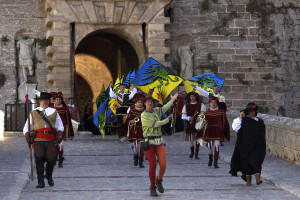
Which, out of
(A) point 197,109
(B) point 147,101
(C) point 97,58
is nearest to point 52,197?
(B) point 147,101

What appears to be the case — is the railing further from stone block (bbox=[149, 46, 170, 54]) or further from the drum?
the drum

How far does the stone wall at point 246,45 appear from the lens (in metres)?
22.4

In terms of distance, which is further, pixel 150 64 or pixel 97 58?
pixel 97 58

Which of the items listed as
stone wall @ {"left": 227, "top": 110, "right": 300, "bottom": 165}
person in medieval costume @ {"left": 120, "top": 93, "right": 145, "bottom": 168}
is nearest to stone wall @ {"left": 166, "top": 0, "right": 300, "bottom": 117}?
stone wall @ {"left": 227, "top": 110, "right": 300, "bottom": 165}

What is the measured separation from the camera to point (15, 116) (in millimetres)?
20609

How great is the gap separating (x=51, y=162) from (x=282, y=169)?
14.4ft

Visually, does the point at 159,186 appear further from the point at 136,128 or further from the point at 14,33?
the point at 14,33

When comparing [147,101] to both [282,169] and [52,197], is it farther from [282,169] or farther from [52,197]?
[282,169]

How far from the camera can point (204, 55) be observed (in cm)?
2244

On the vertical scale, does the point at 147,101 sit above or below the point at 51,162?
above

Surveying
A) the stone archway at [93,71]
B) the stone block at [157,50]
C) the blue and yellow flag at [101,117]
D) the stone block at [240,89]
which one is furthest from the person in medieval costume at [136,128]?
the stone archway at [93,71]

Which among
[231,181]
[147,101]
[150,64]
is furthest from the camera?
[150,64]

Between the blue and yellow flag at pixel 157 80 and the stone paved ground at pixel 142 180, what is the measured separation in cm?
151

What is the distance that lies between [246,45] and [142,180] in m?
12.5
